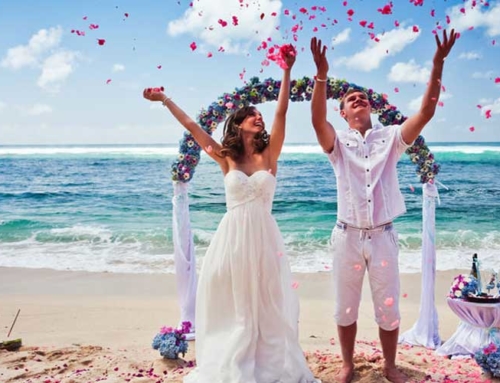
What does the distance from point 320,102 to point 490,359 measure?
247 cm

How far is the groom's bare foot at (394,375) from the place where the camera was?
4043 mm

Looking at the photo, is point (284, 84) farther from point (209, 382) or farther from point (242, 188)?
point (209, 382)

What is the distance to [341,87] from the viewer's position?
5.17 metres

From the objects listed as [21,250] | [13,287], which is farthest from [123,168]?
[13,287]

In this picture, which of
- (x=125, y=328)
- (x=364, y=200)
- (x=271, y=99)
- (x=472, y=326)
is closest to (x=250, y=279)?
(x=364, y=200)

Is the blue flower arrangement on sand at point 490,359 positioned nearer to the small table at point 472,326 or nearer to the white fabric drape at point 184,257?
the small table at point 472,326

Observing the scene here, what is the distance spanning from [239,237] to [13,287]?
21.0ft

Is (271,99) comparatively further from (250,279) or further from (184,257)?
(250,279)

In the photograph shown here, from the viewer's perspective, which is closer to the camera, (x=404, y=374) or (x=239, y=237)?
(x=239, y=237)

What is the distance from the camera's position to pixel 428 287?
555 cm

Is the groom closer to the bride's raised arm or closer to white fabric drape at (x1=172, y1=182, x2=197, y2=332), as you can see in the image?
the bride's raised arm

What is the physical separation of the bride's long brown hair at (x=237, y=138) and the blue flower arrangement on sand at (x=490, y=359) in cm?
243

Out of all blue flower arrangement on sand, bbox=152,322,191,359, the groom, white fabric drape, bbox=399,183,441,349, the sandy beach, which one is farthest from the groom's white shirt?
blue flower arrangement on sand, bbox=152,322,191,359

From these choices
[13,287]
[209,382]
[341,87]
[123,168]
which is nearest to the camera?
[209,382]
